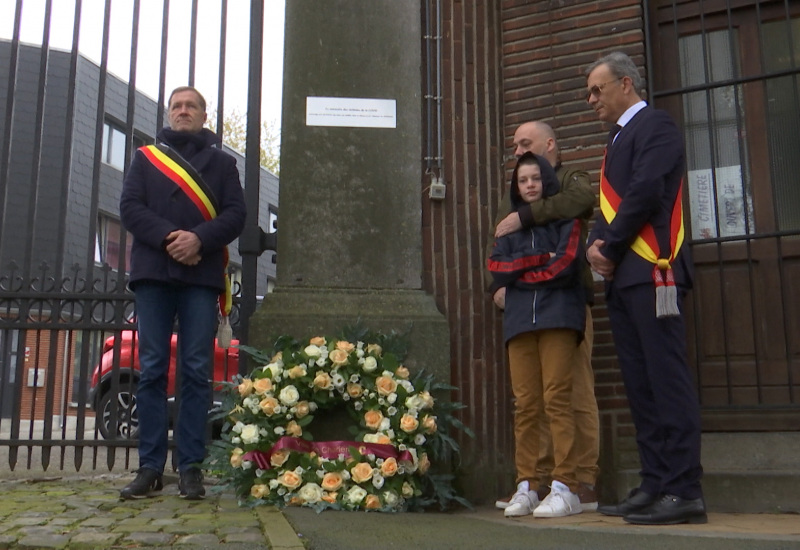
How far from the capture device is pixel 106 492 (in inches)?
185

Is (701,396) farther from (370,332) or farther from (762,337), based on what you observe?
(370,332)

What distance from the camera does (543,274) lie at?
4.23 metres

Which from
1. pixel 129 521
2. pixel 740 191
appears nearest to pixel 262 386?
pixel 129 521

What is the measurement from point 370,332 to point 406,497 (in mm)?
927

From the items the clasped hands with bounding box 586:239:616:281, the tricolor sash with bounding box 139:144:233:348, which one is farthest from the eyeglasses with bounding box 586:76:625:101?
the tricolor sash with bounding box 139:144:233:348

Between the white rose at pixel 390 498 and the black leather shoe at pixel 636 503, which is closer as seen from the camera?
the black leather shoe at pixel 636 503

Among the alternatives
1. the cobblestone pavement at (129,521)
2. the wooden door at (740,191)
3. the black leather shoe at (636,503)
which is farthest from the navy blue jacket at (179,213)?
the wooden door at (740,191)

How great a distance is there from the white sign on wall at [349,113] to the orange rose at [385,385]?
1.58m

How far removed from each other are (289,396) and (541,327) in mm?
1239

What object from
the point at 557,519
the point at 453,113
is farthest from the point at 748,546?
the point at 453,113

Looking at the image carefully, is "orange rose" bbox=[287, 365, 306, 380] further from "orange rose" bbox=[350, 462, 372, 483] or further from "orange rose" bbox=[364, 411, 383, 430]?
"orange rose" bbox=[350, 462, 372, 483]

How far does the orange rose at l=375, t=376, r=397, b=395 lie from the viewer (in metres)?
4.47

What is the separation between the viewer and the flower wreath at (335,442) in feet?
13.9

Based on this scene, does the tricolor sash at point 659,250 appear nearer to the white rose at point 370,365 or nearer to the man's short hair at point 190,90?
the white rose at point 370,365
